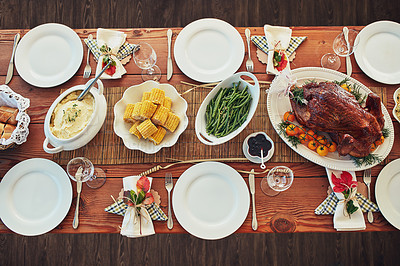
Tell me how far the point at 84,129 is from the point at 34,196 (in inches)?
21.2

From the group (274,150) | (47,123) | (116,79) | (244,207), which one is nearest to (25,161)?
(47,123)

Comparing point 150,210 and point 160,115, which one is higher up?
point 160,115

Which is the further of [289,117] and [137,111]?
[289,117]

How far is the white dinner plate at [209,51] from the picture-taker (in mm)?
1990

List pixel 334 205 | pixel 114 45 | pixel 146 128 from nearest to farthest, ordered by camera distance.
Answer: pixel 146 128 < pixel 334 205 < pixel 114 45

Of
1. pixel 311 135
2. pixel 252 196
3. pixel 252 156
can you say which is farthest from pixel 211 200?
pixel 311 135

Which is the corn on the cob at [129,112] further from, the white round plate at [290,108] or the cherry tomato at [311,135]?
the cherry tomato at [311,135]

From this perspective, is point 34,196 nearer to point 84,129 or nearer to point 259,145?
point 84,129

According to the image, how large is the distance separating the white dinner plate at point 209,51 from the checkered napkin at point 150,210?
32.7 inches

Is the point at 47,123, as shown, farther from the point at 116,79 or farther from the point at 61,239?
the point at 61,239

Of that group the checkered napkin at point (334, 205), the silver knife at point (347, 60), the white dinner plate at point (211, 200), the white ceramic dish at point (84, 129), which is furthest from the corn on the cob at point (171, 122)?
the silver knife at point (347, 60)

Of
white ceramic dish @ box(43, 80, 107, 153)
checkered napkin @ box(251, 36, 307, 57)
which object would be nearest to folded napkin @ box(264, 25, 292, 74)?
checkered napkin @ box(251, 36, 307, 57)

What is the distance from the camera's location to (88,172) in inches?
71.8

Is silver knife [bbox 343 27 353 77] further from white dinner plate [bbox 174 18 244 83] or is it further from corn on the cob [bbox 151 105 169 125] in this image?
corn on the cob [bbox 151 105 169 125]
